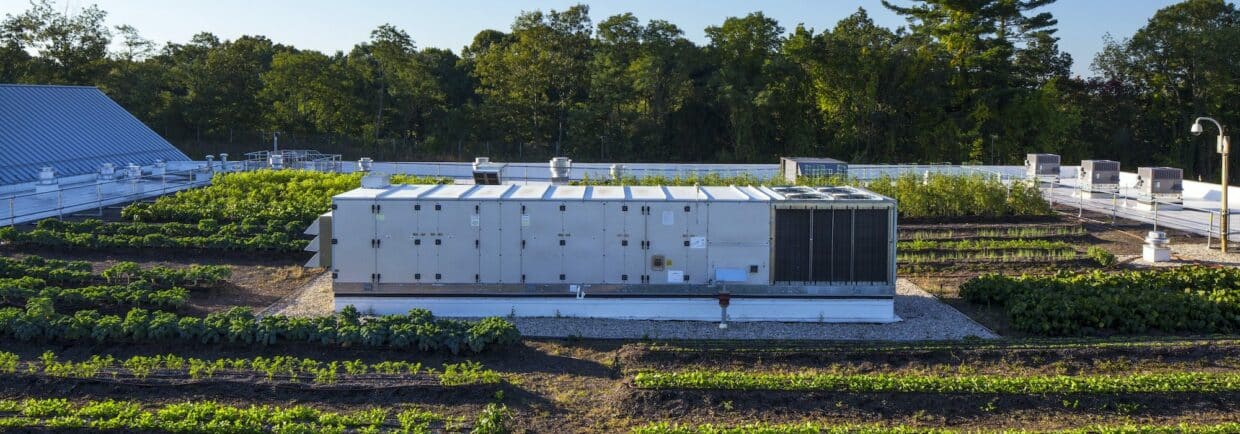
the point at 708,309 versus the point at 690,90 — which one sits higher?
the point at 690,90

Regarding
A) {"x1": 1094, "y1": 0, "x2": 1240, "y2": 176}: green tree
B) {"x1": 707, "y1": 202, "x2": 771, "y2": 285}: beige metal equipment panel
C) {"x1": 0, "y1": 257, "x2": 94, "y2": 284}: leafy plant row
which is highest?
{"x1": 1094, "y1": 0, "x2": 1240, "y2": 176}: green tree

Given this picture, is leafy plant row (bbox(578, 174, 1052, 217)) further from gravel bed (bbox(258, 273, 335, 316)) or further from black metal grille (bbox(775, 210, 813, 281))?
gravel bed (bbox(258, 273, 335, 316))

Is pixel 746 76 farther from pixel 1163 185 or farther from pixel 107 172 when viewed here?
pixel 107 172

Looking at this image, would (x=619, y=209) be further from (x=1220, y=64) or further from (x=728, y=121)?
(x=1220, y=64)

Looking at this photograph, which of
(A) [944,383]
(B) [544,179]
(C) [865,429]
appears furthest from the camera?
(B) [544,179]

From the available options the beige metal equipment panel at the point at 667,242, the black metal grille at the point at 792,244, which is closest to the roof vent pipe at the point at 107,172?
the beige metal equipment panel at the point at 667,242

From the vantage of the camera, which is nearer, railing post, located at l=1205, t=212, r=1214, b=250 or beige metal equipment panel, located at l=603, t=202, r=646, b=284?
beige metal equipment panel, located at l=603, t=202, r=646, b=284

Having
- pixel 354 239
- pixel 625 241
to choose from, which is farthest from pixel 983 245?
pixel 354 239

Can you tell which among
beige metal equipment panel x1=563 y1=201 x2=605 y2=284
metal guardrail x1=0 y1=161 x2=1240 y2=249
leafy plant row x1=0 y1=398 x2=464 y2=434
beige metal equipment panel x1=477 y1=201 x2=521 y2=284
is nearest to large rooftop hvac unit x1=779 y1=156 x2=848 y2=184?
metal guardrail x1=0 y1=161 x2=1240 y2=249
